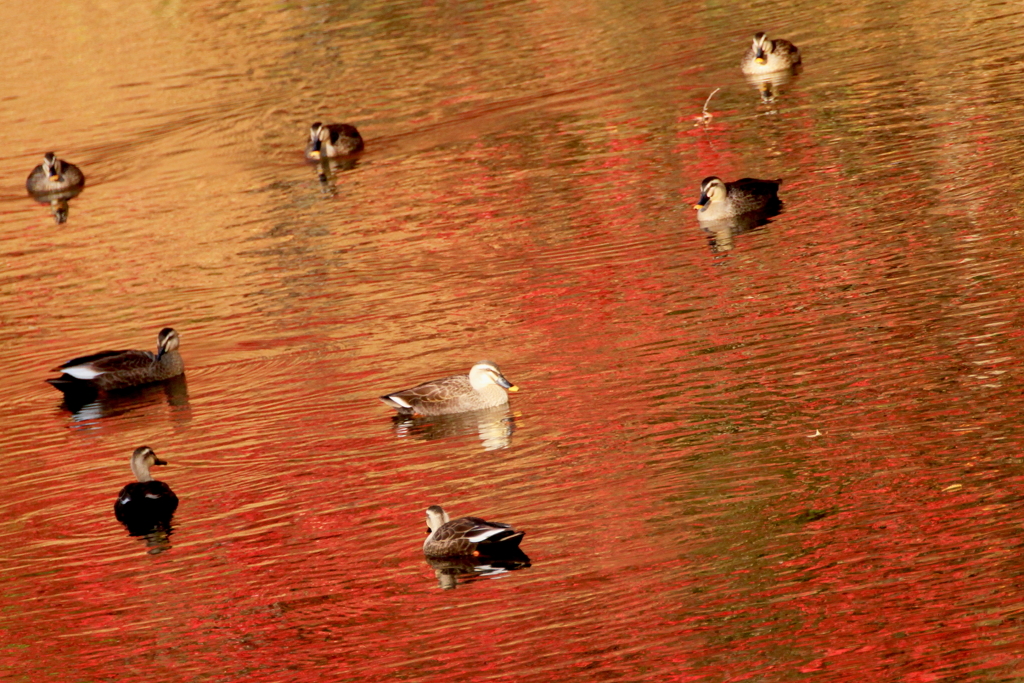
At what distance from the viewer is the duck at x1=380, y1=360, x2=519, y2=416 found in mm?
16297

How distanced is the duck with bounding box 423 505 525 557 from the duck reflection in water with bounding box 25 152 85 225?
19.4 m

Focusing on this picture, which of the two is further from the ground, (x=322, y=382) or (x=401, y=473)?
(x=322, y=382)

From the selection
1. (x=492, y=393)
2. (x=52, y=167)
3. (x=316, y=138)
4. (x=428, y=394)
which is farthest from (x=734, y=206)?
(x=52, y=167)

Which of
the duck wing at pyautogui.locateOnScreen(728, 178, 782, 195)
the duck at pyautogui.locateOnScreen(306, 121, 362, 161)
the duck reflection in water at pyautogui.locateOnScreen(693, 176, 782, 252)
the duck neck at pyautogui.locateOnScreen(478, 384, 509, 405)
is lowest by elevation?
the duck neck at pyautogui.locateOnScreen(478, 384, 509, 405)

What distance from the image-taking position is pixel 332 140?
29219mm

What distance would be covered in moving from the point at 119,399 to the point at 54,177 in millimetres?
11916

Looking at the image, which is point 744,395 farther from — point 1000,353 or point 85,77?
point 85,77

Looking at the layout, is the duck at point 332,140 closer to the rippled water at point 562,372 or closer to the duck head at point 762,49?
the rippled water at point 562,372

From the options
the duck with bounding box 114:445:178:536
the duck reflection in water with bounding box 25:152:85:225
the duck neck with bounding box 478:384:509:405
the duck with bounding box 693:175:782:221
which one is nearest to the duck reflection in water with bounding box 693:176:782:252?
the duck with bounding box 693:175:782:221

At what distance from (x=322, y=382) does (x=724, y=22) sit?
65.3 ft

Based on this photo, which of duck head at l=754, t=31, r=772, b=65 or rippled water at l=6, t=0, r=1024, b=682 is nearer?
rippled water at l=6, t=0, r=1024, b=682

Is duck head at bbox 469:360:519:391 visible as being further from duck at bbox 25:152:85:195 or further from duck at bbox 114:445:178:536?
duck at bbox 25:152:85:195

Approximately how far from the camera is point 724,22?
35.4 m

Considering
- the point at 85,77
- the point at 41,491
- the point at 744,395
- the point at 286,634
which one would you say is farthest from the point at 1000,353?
the point at 85,77
